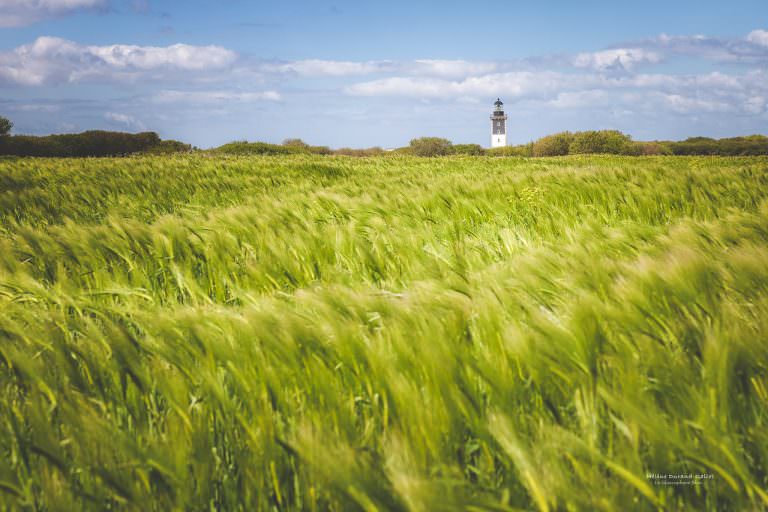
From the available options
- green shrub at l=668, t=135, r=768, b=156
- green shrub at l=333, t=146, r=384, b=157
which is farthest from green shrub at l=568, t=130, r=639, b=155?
green shrub at l=333, t=146, r=384, b=157

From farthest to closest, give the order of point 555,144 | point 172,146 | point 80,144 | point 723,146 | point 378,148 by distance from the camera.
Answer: point 378,148, point 555,144, point 723,146, point 172,146, point 80,144

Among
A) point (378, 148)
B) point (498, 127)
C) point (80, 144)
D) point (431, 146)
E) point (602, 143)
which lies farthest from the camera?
point (498, 127)

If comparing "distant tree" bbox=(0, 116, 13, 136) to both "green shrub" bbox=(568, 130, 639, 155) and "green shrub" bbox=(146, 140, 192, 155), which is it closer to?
"green shrub" bbox=(146, 140, 192, 155)

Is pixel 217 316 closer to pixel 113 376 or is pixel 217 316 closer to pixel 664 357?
pixel 113 376

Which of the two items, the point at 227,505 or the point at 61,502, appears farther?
the point at 227,505

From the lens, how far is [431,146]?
4653 centimetres

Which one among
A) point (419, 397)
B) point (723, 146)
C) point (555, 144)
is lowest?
point (419, 397)

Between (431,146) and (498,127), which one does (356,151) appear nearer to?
(431,146)

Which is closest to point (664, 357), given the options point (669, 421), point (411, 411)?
point (669, 421)

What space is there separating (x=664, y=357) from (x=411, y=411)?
1.68 ft

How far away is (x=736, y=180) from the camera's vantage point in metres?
4.57

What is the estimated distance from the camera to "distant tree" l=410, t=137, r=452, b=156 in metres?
46.0

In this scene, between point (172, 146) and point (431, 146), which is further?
point (431, 146)

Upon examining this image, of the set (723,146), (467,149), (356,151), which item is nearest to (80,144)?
(356,151)
